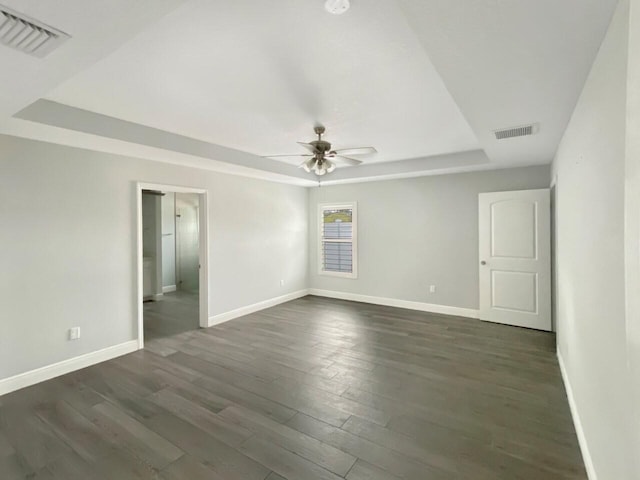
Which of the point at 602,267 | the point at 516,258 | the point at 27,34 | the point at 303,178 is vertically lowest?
the point at 516,258

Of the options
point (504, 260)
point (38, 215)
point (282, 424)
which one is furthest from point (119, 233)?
point (504, 260)

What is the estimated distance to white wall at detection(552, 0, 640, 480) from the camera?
47.8 inches

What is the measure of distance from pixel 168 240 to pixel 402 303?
19.1 feet

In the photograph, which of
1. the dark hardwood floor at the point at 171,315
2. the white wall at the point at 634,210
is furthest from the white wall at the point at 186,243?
the white wall at the point at 634,210

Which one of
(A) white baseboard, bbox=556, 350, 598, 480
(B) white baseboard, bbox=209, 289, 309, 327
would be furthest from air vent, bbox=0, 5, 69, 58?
(B) white baseboard, bbox=209, 289, 309, 327

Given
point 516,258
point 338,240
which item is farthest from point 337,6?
point 338,240

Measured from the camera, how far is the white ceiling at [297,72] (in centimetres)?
136

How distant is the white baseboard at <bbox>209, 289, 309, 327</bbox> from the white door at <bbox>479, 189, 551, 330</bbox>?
3492 millimetres

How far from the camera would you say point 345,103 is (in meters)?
2.76

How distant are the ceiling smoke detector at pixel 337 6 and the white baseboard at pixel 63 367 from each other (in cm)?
402

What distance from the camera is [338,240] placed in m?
6.50

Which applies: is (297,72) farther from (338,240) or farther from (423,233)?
(338,240)

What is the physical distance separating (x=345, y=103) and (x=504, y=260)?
350 cm

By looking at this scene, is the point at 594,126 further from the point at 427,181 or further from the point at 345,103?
the point at 427,181
